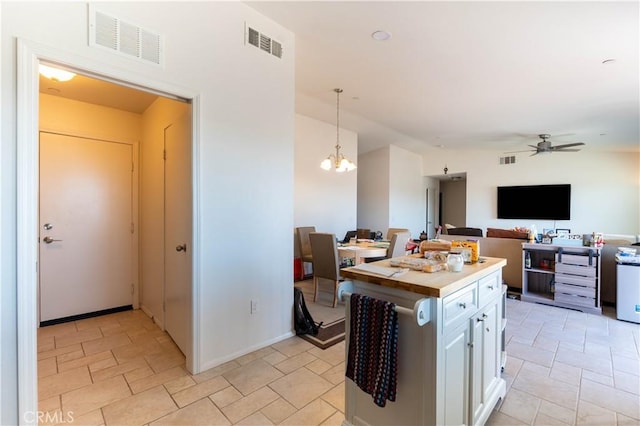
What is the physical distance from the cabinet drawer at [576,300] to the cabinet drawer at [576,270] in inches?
11.4

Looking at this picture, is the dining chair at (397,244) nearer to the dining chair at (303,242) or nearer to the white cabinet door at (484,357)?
the dining chair at (303,242)

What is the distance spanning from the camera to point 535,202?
7.49 meters

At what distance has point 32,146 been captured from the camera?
156cm

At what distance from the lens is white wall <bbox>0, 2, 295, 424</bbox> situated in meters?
1.51

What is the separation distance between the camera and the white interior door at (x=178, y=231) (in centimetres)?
236

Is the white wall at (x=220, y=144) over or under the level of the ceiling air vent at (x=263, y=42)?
under

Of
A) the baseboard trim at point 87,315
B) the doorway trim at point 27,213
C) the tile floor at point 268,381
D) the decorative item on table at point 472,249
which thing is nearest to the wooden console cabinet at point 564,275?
the tile floor at point 268,381

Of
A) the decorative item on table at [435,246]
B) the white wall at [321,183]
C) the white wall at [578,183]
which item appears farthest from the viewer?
the white wall at [578,183]

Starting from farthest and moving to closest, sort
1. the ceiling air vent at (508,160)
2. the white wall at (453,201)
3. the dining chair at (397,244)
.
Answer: the white wall at (453,201) < the ceiling air vent at (508,160) < the dining chair at (397,244)

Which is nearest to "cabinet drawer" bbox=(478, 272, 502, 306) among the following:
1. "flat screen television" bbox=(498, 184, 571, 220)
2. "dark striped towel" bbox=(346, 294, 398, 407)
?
"dark striped towel" bbox=(346, 294, 398, 407)

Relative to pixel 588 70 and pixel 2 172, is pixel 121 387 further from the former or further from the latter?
pixel 588 70

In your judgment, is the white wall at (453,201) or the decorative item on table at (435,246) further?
the white wall at (453,201)

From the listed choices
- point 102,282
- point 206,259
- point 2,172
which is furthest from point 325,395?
point 102,282

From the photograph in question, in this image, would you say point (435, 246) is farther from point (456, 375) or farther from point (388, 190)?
point (388, 190)
